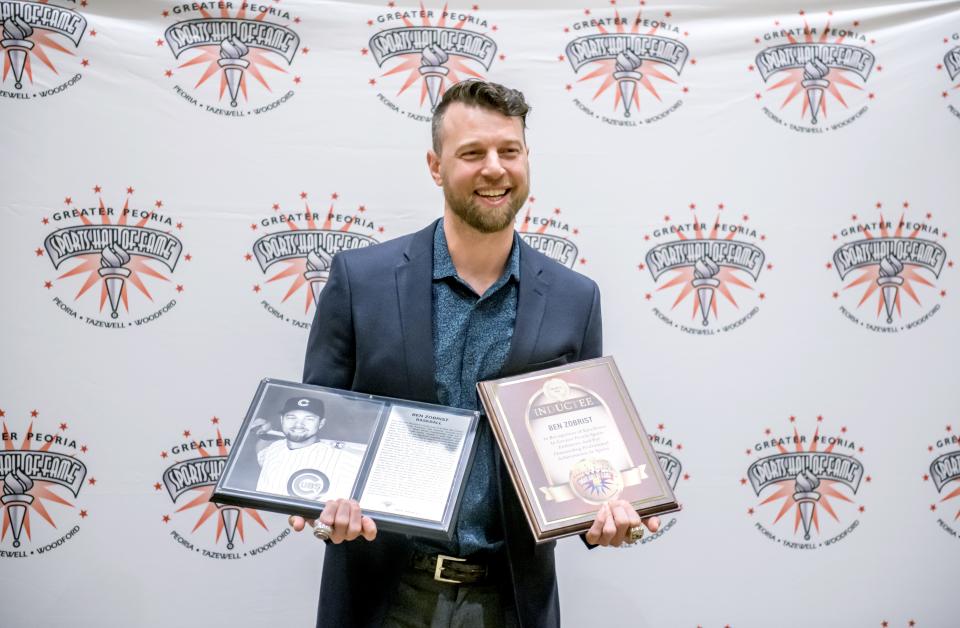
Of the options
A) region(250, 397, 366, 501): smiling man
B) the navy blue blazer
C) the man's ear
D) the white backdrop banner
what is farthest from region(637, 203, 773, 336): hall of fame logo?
region(250, 397, 366, 501): smiling man

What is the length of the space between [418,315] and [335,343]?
0.22 meters

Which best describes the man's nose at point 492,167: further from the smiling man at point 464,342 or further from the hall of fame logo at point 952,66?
the hall of fame logo at point 952,66

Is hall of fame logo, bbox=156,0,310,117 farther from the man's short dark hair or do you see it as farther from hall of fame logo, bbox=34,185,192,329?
the man's short dark hair

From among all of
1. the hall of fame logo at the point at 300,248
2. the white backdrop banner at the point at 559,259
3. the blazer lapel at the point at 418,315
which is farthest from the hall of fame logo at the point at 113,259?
the blazer lapel at the point at 418,315

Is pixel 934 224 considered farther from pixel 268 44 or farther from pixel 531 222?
A: pixel 268 44

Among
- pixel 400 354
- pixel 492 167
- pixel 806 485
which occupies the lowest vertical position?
pixel 806 485

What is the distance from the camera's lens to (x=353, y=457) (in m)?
1.67

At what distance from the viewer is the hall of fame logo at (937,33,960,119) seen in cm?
305

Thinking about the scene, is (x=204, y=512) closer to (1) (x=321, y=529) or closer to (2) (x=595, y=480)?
(1) (x=321, y=529)

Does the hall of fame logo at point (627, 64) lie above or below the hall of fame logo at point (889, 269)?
above

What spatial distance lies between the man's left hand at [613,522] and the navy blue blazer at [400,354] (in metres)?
0.21

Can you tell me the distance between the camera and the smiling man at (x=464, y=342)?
1.75m

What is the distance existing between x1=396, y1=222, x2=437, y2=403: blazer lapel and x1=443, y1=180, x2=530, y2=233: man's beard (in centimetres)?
12

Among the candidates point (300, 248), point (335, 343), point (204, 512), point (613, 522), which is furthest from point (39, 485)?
point (613, 522)
